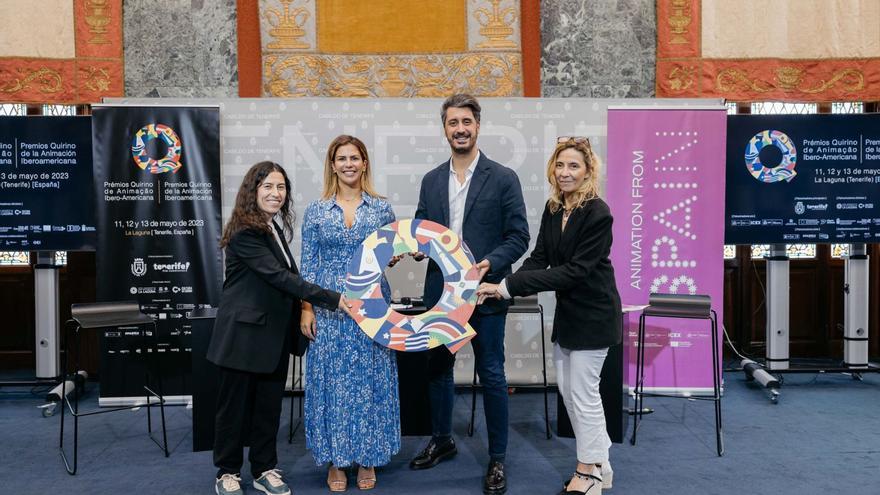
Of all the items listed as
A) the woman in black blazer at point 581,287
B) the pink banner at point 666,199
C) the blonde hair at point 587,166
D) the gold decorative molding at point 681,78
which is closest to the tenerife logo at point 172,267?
the woman in black blazer at point 581,287

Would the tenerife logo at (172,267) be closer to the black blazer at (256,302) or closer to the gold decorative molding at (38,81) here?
the gold decorative molding at (38,81)

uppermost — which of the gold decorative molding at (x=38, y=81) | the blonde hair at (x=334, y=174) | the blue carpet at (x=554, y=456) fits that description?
the gold decorative molding at (x=38, y=81)

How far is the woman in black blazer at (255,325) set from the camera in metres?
2.73

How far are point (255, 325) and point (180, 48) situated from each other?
3.05m

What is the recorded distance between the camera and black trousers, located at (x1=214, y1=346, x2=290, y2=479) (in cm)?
282

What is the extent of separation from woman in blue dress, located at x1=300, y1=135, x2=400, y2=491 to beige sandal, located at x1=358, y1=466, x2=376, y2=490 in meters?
0.08

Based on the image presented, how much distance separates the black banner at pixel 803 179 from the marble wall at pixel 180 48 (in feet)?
12.2

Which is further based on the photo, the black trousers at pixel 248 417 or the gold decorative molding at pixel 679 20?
the gold decorative molding at pixel 679 20

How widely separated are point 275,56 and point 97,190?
62.0 inches

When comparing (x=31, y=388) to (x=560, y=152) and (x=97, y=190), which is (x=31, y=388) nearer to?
(x=97, y=190)

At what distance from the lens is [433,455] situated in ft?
10.6

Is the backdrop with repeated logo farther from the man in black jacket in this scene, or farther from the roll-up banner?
the man in black jacket

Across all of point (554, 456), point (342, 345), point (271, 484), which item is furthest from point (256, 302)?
point (554, 456)

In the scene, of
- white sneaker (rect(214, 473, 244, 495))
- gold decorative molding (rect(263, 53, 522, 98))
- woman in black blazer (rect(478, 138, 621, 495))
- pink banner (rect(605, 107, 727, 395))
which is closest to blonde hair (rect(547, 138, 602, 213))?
woman in black blazer (rect(478, 138, 621, 495))
